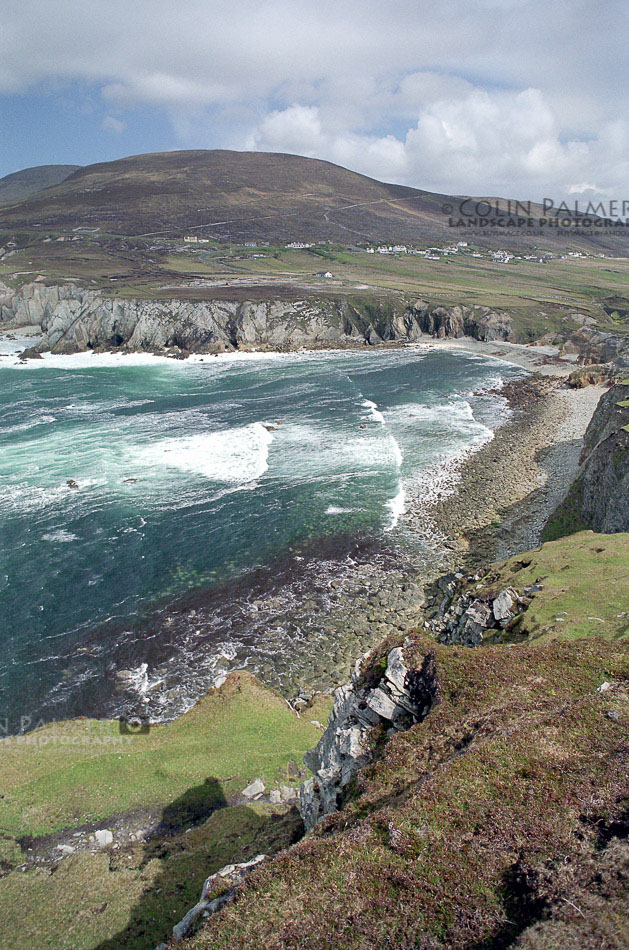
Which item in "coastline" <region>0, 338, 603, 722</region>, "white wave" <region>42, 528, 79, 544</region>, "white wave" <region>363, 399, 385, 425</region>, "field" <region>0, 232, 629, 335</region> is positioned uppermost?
"field" <region>0, 232, 629, 335</region>

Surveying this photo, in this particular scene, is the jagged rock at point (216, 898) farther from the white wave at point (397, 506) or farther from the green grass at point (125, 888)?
the white wave at point (397, 506)

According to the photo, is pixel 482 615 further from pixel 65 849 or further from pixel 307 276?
pixel 307 276

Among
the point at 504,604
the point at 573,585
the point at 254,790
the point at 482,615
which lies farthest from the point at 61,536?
the point at 573,585

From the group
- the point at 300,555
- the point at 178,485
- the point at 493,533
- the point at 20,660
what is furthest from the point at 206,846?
the point at 178,485

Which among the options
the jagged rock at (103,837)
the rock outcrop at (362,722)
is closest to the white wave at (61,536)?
the jagged rock at (103,837)

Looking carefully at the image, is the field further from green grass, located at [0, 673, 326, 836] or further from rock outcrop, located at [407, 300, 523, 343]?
green grass, located at [0, 673, 326, 836]

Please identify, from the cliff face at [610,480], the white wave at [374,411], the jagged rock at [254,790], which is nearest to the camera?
the jagged rock at [254,790]

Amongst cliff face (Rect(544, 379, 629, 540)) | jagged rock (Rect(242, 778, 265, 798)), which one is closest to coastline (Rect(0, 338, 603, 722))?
cliff face (Rect(544, 379, 629, 540))
